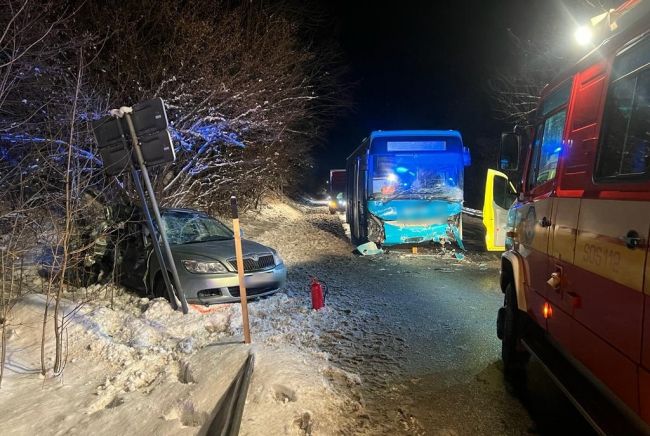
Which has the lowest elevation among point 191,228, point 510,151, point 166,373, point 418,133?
point 166,373

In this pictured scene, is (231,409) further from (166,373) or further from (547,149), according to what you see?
(547,149)

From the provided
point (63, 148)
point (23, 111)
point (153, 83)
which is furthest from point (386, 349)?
point (153, 83)

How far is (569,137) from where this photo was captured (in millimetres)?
3691

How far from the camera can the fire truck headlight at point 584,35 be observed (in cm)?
355

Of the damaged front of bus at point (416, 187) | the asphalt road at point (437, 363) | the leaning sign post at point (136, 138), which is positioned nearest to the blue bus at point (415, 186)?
the damaged front of bus at point (416, 187)

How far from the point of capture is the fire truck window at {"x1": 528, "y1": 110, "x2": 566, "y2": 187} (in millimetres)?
4059

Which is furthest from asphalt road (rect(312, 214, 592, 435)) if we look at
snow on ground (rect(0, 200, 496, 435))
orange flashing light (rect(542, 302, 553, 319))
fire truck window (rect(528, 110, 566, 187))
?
fire truck window (rect(528, 110, 566, 187))

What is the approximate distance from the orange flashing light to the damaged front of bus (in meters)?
8.46

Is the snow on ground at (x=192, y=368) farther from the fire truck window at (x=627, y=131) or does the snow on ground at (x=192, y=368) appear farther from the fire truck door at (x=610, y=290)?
the fire truck window at (x=627, y=131)

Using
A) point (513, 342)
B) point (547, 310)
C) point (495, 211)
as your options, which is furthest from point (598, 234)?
point (495, 211)

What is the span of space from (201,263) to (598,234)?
221 inches

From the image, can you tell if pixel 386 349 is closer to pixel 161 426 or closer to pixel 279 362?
pixel 279 362

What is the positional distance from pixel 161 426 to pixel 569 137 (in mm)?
3958

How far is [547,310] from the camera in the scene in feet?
12.5
